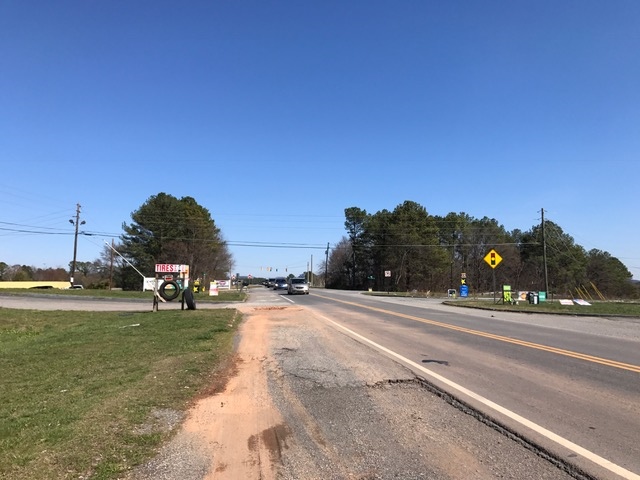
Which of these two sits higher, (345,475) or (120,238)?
(120,238)

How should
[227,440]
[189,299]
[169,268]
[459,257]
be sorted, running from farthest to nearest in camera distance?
[459,257] → [169,268] → [189,299] → [227,440]

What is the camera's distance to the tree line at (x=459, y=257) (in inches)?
3073

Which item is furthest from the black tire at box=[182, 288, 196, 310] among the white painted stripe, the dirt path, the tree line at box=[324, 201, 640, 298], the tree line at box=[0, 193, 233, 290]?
the tree line at box=[324, 201, 640, 298]

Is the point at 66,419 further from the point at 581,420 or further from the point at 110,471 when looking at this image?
the point at 581,420

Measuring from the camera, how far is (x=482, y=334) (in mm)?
14023

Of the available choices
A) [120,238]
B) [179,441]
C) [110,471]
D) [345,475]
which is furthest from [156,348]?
[120,238]

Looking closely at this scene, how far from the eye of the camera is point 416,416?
579 centimetres

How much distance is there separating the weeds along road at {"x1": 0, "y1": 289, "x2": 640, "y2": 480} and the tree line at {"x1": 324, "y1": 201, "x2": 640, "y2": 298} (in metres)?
67.3

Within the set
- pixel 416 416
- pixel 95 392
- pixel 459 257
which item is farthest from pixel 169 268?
pixel 459 257

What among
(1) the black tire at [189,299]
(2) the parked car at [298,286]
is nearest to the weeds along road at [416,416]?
(1) the black tire at [189,299]

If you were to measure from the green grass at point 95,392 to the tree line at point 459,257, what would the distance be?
66026 millimetres

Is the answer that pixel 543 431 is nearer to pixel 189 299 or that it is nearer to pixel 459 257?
pixel 189 299

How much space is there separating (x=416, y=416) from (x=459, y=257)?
90436 millimetres

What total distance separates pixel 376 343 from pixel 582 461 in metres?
7.86
